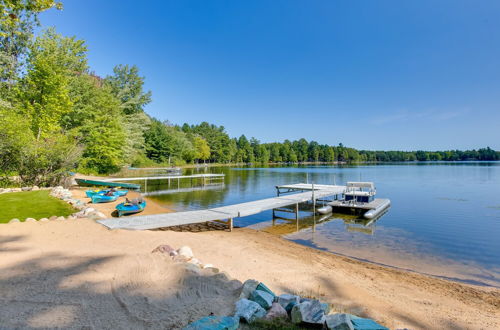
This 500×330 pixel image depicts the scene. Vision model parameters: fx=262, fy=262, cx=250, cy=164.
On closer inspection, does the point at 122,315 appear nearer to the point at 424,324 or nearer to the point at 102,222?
the point at 424,324

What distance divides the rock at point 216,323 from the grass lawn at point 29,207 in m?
9.75

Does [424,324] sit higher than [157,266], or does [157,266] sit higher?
[157,266]

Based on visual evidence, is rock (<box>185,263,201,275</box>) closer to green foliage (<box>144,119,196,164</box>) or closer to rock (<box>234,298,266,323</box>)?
rock (<box>234,298,266,323</box>)

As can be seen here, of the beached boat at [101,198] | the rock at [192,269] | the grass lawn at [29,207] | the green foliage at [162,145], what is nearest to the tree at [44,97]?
Answer: the beached boat at [101,198]

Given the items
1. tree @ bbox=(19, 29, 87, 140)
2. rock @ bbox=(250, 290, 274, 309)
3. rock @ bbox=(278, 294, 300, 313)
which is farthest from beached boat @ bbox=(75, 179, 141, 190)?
rock @ bbox=(278, 294, 300, 313)

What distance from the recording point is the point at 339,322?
3578 mm

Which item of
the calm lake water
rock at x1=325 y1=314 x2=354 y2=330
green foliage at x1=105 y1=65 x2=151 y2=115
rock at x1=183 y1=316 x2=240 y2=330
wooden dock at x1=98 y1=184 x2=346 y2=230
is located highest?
green foliage at x1=105 y1=65 x2=151 y2=115

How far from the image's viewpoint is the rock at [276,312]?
3.86 metres

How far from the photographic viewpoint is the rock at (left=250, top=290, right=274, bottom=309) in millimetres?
4102

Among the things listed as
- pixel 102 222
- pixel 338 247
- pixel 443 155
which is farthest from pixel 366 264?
pixel 443 155

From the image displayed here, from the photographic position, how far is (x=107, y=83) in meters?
40.1

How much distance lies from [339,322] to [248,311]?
1.27 metres

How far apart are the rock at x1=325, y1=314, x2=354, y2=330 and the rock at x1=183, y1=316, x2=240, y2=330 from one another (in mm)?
1267

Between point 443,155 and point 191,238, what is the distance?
185820mm
